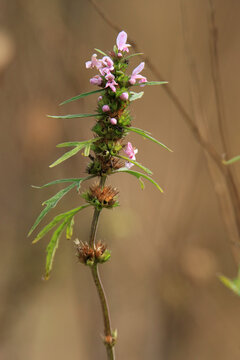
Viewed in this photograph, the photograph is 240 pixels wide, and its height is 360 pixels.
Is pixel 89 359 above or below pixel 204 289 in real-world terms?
below

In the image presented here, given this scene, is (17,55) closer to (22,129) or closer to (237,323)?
(22,129)

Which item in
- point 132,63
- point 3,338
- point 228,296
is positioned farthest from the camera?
point 228,296

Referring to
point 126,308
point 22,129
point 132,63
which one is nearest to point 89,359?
point 126,308


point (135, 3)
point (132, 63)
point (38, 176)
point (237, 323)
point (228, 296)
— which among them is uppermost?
point (135, 3)

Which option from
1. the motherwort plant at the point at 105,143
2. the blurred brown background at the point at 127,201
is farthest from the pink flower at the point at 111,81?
the blurred brown background at the point at 127,201

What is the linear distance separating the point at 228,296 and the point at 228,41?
4.05 ft

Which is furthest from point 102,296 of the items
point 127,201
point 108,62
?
point 127,201

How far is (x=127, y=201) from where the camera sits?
2053mm

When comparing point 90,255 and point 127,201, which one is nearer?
point 90,255

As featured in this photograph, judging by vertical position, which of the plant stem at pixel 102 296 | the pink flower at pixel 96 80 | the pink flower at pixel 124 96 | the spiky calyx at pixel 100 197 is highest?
the pink flower at pixel 96 80

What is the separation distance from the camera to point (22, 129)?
1.90 metres

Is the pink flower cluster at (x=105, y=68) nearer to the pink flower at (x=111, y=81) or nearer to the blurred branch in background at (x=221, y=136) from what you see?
the pink flower at (x=111, y=81)

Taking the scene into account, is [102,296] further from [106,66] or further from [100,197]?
[106,66]

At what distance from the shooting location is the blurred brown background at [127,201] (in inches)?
74.7
